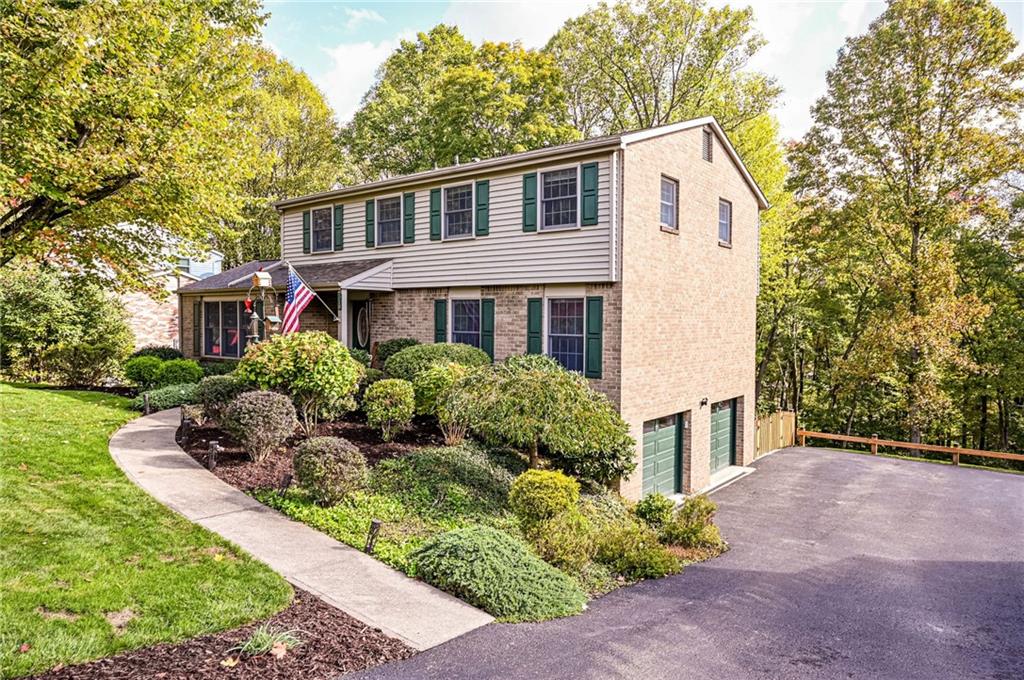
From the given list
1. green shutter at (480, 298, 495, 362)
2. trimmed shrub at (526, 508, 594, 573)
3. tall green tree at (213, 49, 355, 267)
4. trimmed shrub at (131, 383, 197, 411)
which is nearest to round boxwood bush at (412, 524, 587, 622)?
trimmed shrub at (526, 508, 594, 573)

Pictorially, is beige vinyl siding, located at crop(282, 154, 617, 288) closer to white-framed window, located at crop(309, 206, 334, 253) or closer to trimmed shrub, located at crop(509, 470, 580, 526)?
white-framed window, located at crop(309, 206, 334, 253)

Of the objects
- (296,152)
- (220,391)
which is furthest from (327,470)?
(296,152)

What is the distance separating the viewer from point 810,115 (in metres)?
24.5

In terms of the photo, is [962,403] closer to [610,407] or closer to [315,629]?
Result: [610,407]

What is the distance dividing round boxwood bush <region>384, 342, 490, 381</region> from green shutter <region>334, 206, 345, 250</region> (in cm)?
590

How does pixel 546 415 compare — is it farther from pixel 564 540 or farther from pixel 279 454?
pixel 279 454

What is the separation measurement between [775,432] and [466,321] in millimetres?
13139

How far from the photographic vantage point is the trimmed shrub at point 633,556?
9.20 metres

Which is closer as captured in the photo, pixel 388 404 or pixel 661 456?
pixel 388 404

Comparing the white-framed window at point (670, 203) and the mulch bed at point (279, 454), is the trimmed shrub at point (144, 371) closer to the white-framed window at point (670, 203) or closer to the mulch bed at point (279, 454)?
the mulch bed at point (279, 454)

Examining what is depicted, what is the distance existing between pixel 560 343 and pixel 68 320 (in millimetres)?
16612

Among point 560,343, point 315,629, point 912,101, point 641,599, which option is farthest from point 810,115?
point 315,629

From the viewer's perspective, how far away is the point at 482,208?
50.2ft

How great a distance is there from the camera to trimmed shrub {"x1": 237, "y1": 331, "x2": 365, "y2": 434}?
39.0ft
